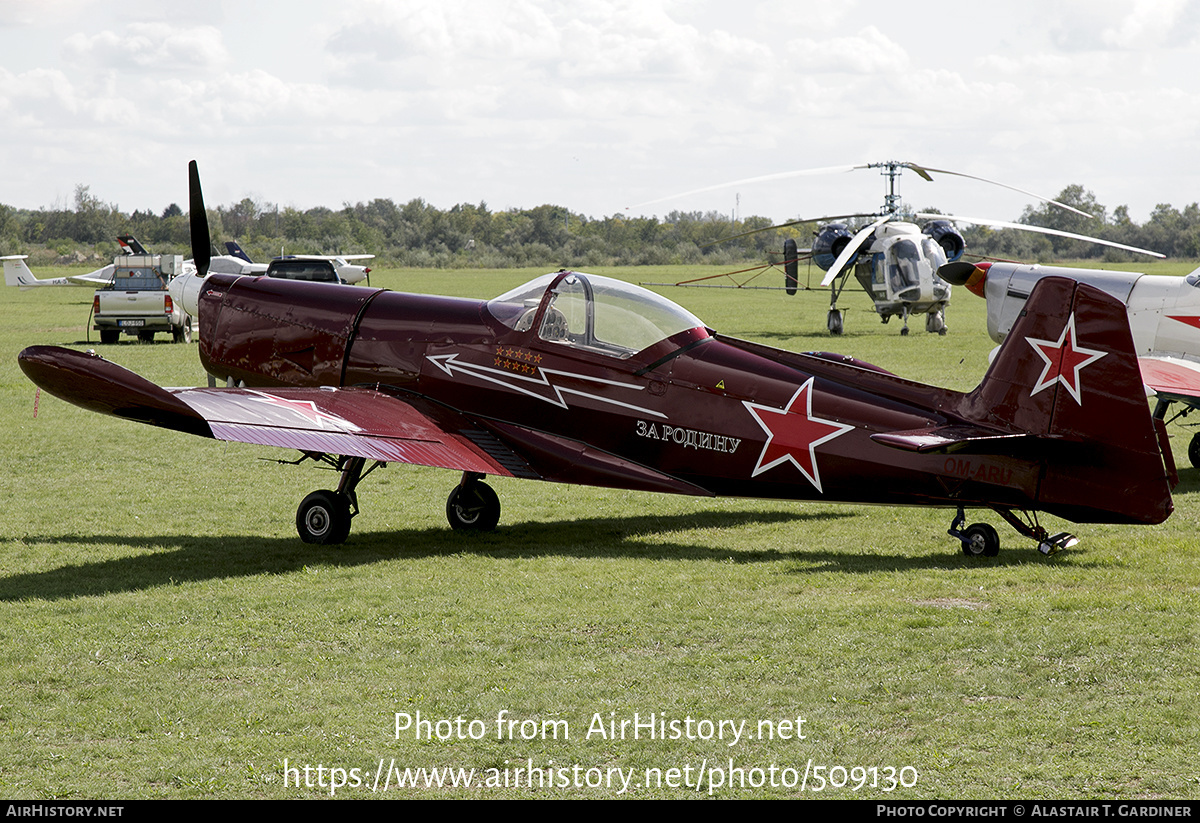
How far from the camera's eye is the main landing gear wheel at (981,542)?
780 cm

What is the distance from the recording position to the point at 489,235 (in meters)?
130

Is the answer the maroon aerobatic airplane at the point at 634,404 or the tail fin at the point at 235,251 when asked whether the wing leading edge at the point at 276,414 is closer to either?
the maroon aerobatic airplane at the point at 634,404

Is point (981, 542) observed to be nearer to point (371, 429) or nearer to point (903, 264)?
point (371, 429)

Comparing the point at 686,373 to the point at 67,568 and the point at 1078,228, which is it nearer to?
the point at 67,568

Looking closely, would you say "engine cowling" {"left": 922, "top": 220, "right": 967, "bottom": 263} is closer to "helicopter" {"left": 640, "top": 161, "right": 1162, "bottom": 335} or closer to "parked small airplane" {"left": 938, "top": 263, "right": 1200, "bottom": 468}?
"helicopter" {"left": 640, "top": 161, "right": 1162, "bottom": 335}

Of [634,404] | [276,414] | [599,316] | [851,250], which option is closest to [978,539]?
[634,404]

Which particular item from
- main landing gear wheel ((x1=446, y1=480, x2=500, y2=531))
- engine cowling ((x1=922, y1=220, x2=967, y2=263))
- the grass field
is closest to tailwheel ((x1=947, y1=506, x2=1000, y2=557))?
the grass field

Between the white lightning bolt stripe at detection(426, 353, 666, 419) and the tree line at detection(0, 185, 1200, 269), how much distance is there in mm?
86764

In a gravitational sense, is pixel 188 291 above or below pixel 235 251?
below

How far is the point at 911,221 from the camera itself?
106 ft

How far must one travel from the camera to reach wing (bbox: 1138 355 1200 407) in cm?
1059

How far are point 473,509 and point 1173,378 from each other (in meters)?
6.59
